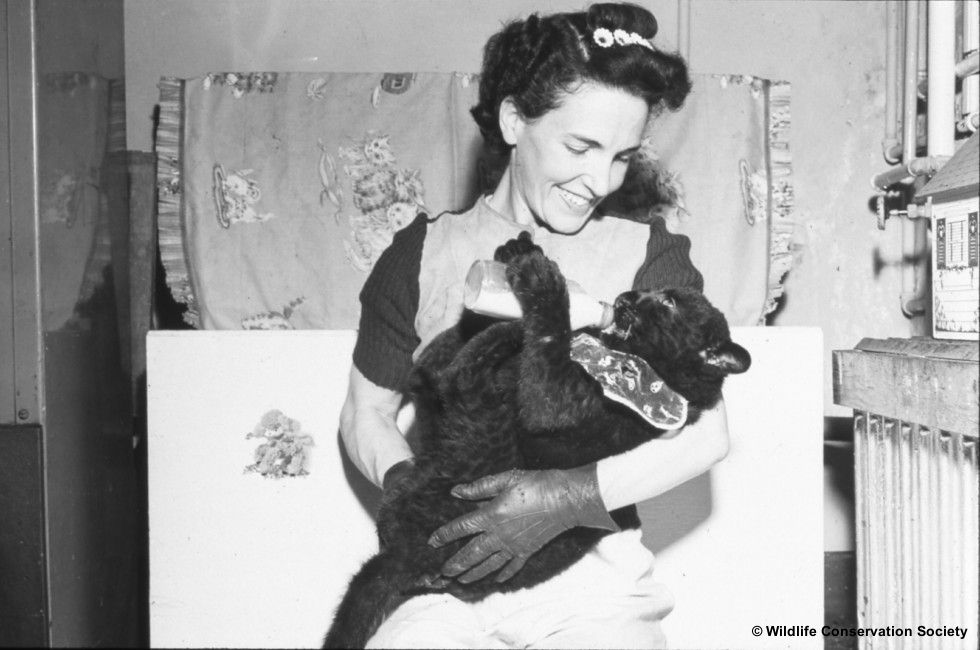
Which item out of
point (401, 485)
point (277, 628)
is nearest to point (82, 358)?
point (277, 628)

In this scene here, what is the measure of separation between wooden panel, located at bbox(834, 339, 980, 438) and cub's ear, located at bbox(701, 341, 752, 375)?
31cm

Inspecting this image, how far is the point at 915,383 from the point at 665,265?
389 mm

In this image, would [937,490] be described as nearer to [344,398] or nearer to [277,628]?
[344,398]

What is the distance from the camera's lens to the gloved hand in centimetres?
107

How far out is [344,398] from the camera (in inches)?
59.4

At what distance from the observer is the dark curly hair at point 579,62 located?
1169mm

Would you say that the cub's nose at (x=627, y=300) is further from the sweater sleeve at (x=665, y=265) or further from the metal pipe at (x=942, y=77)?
the metal pipe at (x=942, y=77)

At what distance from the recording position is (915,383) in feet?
4.09

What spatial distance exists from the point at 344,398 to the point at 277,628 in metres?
0.41

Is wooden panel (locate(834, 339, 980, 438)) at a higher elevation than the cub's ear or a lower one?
lower

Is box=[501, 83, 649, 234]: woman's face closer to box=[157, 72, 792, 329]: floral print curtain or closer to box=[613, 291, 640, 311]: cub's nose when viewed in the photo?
box=[613, 291, 640, 311]: cub's nose

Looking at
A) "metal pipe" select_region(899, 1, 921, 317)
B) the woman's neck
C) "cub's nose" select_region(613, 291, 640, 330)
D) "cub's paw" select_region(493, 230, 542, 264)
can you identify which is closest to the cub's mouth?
"cub's nose" select_region(613, 291, 640, 330)

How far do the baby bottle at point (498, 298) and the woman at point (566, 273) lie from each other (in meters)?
0.19

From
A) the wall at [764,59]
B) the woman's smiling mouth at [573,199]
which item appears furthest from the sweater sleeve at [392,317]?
the wall at [764,59]
